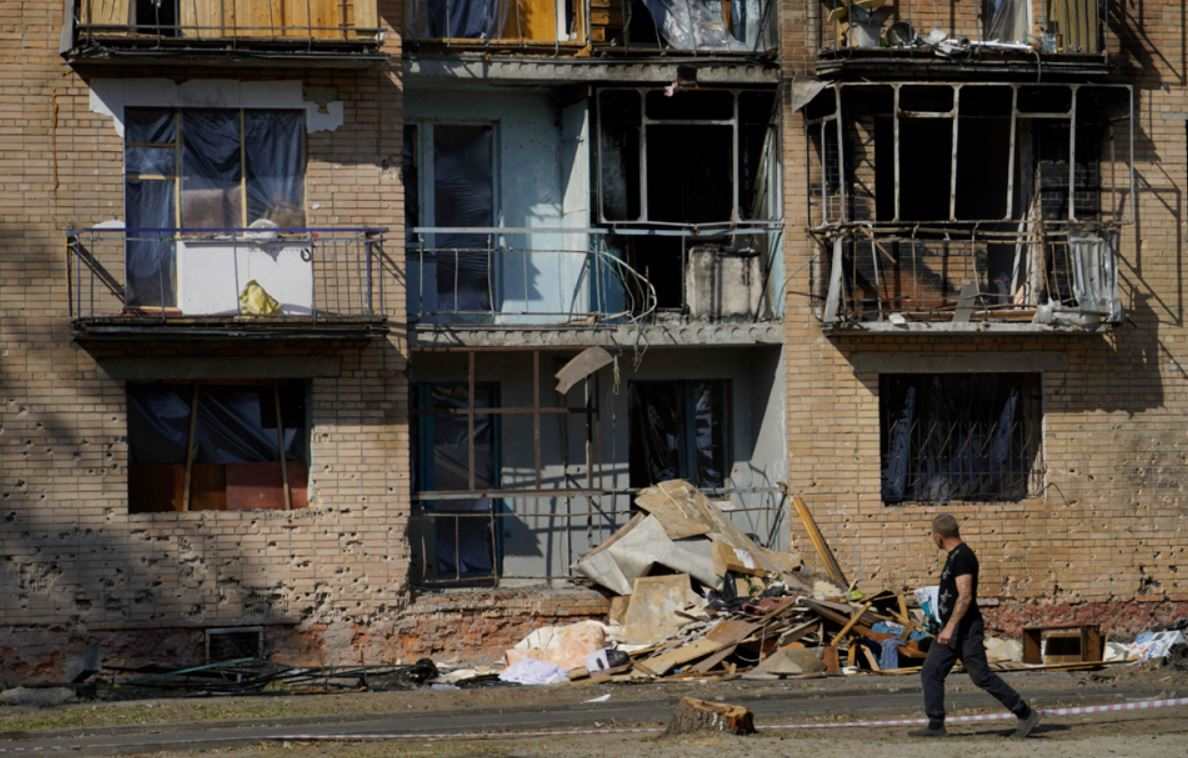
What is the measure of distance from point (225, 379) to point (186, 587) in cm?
225

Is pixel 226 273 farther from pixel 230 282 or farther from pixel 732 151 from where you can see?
pixel 732 151

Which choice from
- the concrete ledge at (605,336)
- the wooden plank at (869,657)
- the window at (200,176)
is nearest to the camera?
the wooden plank at (869,657)

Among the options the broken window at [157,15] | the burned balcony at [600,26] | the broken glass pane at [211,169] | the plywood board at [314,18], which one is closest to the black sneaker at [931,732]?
the burned balcony at [600,26]

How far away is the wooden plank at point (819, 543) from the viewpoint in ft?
73.2

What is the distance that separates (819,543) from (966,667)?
7487 millimetres

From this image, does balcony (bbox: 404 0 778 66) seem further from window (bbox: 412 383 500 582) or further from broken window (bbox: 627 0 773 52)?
window (bbox: 412 383 500 582)

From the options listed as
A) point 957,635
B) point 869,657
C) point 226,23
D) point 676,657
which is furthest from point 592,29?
point 957,635

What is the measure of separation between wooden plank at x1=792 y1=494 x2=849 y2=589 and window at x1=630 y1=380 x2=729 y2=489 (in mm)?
1509

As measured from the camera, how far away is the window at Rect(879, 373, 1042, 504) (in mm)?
23203

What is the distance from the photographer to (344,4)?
70.8 ft

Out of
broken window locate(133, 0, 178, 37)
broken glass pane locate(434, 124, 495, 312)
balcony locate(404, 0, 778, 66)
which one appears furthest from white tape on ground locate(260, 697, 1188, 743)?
broken window locate(133, 0, 178, 37)

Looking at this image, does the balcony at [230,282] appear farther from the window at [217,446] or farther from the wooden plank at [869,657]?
the wooden plank at [869,657]

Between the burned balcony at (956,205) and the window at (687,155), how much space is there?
0.76m

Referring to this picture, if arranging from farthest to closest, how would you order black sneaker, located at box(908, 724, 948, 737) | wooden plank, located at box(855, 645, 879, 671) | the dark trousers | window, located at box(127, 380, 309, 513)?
window, located at box(127, 380, 309, 513) < wooden plank, located at box(855, 645, 879, 671) < black sneaker, located at box(908, 724, 948, 737) < the dark trousers
